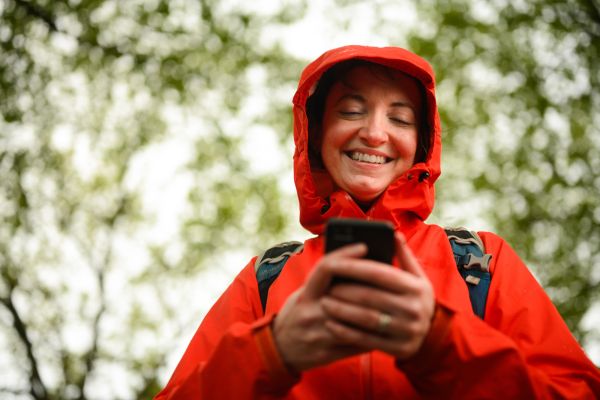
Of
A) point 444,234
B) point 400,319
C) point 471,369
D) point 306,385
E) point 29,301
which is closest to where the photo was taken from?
point 400,319

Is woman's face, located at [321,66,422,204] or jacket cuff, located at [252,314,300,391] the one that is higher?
woman's face, located at [321,66,422,204]

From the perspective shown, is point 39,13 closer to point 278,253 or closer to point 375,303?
point 278,253

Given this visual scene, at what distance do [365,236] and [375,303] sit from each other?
0.18m

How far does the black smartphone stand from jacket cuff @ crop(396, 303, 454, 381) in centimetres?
21

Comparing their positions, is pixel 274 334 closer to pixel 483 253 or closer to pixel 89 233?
pixel 483 253

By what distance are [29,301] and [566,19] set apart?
8200 mm

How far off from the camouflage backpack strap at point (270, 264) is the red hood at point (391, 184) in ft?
0.55

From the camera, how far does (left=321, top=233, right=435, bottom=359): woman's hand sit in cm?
156

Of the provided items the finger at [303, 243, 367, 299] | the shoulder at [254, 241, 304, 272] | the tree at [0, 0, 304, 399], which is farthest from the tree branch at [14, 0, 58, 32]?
the finger at [303, 243, 367, 299]

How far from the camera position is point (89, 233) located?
31.9ft

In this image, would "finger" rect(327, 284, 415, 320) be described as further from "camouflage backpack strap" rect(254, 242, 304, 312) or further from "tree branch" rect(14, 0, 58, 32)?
"tree branch" rect(14, 0, 58, 32)

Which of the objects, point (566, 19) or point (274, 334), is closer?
point (274, 334)

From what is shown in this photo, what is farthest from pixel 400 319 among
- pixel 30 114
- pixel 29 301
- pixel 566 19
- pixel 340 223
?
pixel 29 301

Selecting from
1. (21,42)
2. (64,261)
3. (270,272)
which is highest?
(21,42)
